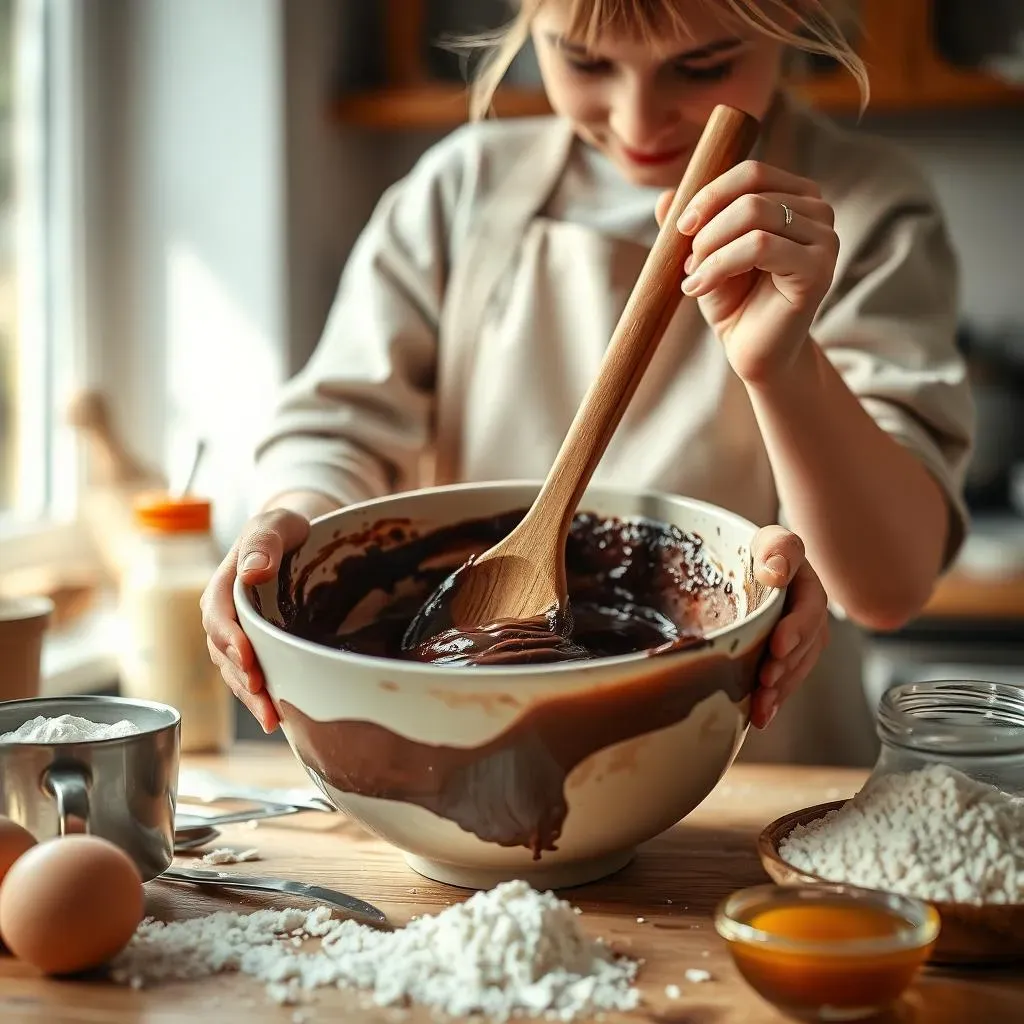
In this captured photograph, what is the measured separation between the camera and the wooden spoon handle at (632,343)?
901 millimetres

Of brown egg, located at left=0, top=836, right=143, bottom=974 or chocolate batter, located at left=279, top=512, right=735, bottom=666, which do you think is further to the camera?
chocolate batter, located at left=279, top=512, right=735, bottom=666

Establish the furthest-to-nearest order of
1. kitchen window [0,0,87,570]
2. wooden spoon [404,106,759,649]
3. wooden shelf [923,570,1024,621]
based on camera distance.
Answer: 1. wooden shelf [923,570,1024,621]
2. kitchen window [0,0,87,570]
3. wooden spoon [404,106,759,649]

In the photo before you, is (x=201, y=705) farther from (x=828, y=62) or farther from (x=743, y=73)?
(x=828, y=62)

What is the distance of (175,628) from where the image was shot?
1132 mm

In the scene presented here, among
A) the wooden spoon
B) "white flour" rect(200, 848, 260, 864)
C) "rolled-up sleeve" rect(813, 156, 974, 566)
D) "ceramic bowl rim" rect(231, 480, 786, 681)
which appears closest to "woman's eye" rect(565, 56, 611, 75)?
the wooden spoon

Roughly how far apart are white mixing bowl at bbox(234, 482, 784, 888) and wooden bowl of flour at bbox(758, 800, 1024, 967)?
91 millimetres

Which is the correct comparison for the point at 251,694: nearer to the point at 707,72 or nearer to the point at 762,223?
the point at 762,223

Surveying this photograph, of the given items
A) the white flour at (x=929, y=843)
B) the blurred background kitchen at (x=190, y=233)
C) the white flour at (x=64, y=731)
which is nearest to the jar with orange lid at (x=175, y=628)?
the white flour at (x=64, y=731)

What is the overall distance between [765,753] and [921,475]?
0.35 meters

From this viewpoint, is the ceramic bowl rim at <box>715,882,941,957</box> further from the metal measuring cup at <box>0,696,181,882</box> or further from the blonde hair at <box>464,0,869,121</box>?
the blonde hair at <box>464,0,869,121</box>

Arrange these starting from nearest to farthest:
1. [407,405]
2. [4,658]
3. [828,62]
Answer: [4,658], [407,405], [828,62]

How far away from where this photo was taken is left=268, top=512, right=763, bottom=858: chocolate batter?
27.3 inches

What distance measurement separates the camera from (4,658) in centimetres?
99

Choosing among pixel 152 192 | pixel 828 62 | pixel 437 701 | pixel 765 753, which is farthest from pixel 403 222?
pixel 828 62
